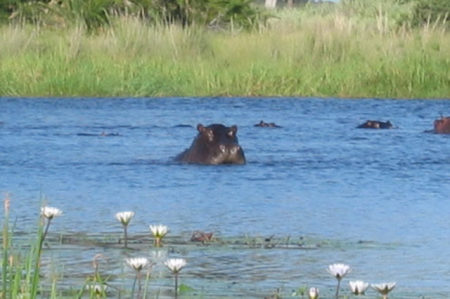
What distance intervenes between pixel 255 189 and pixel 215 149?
167 cm

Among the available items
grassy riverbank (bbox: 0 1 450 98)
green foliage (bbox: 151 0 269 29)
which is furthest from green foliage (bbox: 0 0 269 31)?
grassy riverbank (bbox: 0 1 450 98)

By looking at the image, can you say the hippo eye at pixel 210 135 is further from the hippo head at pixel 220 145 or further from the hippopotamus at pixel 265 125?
the hippopotamus at pixel 265 125

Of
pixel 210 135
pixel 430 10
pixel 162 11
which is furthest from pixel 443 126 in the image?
pixel 430 10

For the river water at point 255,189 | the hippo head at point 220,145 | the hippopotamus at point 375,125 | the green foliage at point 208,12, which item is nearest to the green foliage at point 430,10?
the green foliage at point 208,12

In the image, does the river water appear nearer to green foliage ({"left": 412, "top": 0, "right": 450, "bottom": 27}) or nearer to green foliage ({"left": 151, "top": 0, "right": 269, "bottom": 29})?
green foliage ({"left": 151, "top": 0, "right": 269, "bottom": 29})

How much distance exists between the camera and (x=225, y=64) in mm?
21141

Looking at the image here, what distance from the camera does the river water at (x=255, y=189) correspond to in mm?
7043

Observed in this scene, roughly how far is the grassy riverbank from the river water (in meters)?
1.72

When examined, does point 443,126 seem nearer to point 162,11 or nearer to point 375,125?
point 375,125

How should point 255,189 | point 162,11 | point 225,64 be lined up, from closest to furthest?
point 255,189
point 225,64
point 162,11

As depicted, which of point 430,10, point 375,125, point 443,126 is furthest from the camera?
point 430,10

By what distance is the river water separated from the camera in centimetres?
704

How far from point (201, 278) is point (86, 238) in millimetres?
1436

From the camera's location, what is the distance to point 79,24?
24312mm
